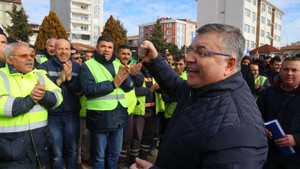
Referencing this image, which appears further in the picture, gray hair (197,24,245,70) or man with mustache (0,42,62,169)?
man with mustache (0,42,62,169)

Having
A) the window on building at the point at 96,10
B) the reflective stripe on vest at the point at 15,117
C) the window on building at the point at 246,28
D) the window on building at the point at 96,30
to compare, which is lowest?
the reflective stripe on vest at the point at 15,117

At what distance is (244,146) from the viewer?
3.50 ft

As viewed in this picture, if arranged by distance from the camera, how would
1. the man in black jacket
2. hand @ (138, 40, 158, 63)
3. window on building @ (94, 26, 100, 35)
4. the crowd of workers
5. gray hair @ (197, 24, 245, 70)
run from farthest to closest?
1. window on building @ (94, 26, 100, 35)
2. the man in black jacket
3. hand @ (138, 40, 158, 63)
4. gray hair @ (197, 24, 245, 70)
5. the crowd of workers

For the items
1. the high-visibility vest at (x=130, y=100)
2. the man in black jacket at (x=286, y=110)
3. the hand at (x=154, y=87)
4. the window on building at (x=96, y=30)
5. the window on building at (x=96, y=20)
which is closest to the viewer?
the man in black jacket at (x=286, y=110)

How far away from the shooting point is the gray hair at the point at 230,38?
4.35 ft

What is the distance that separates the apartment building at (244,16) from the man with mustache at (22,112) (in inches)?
1647

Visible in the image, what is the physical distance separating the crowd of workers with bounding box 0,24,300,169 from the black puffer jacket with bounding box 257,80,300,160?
1 centimetres

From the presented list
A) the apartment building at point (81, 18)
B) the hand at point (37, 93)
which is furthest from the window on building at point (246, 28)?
the hand at point (37, 93)

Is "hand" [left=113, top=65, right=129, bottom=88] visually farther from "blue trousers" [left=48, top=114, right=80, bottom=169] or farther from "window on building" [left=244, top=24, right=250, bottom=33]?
"window on building" [left=244, top=24, right=250, bottom=33]

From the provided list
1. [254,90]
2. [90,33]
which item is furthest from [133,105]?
[90,33]

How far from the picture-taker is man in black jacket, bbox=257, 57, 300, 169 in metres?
2.50

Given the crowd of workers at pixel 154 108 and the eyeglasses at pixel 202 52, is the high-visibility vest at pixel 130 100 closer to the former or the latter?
the crowd of workers at pixel 154 108

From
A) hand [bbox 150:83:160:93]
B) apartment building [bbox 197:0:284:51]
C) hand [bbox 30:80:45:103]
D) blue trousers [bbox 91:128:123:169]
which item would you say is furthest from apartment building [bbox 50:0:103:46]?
hand [bbox 30:80:45:103]

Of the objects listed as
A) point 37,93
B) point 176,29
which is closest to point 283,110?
point 37,93
